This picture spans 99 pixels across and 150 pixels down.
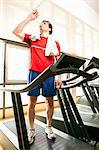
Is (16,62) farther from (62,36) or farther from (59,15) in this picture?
(59,15)

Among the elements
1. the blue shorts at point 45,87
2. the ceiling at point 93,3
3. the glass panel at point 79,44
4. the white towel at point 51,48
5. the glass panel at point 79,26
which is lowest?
the blue shorts at point 45,87

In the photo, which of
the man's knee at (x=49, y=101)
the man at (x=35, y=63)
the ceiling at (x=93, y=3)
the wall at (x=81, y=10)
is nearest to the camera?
the man at (x=35, y=63)

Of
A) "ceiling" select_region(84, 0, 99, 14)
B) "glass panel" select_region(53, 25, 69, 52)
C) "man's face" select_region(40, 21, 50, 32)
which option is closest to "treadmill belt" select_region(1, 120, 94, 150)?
"man's face" select_region(40, 21, 50, 32)

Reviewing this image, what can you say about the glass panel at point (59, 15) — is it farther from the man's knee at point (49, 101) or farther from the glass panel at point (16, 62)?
the man's knee at point (49, 101)

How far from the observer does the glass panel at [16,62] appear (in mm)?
4234

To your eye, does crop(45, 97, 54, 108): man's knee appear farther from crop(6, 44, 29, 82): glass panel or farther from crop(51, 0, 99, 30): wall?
crop(51, 0, 99, 30): wall

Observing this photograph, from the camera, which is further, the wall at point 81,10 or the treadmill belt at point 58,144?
the wall at point 81,10

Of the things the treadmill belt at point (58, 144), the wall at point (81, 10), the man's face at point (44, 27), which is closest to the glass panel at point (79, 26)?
the wall at point (81, 10)

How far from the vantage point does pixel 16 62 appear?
445cm

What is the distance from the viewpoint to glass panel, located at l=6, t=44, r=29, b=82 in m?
4.23

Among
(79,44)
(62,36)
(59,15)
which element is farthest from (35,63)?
(79,44)

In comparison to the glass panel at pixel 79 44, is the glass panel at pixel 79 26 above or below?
above

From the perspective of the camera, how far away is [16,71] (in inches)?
175

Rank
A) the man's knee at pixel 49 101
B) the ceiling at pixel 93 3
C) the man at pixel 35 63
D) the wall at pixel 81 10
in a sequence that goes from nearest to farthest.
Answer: the man at pixel 35 63 → the man's knee at pixel 49 101 → the wall at pixel 81 10 → the ceiling at pixel 93 3
